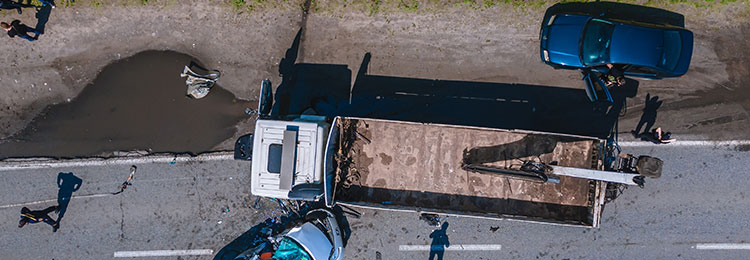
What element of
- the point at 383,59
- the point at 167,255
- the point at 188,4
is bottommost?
the point at 167,255

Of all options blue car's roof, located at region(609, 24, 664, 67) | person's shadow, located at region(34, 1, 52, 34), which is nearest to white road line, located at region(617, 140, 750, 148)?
blue car's roof, located at region(609, 24, 664, 67)

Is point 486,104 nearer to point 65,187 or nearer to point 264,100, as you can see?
point 264,100

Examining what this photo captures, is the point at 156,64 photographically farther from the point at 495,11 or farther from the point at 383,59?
the point at 495,11

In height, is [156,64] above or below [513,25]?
below

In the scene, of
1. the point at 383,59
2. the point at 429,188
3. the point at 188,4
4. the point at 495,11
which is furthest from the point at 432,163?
the point at 188,4

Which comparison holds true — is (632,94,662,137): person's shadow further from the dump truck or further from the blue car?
the dump truck

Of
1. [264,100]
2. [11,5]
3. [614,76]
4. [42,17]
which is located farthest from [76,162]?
[614,76]

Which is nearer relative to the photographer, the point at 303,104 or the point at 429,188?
the point at 429,188

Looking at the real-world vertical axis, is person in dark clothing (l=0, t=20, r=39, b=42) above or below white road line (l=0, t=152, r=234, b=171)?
above
